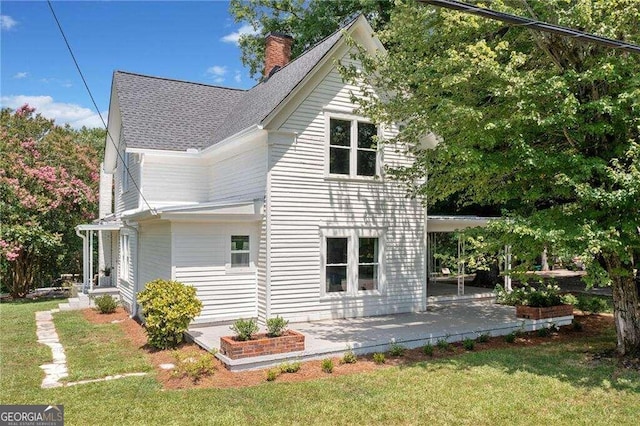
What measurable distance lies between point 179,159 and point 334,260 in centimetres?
662

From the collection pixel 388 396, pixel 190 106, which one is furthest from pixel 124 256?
pixel 388 396

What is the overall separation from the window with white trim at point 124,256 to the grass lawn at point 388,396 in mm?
6829

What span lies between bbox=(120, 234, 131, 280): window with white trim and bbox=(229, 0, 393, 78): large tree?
1367 centimetres

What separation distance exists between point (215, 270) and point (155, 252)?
2287 mm

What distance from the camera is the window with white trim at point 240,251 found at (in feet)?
40.0

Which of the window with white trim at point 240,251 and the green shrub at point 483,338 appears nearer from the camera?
the green shrub at point 483,338

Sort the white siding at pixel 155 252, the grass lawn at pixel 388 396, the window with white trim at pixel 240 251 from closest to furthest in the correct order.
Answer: the grass lawn at pixel 388 396 → the white siding at pixel 155 252 → the window with white trim at pixel 240 251

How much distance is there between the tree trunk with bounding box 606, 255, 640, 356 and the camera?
9.16m

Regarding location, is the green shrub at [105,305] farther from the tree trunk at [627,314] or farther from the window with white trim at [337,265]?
the tree trunk at [627,314]

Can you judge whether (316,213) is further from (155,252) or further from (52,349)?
(52,349)

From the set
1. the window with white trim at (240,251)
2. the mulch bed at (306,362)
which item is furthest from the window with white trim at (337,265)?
the mulch bed at (306,362)

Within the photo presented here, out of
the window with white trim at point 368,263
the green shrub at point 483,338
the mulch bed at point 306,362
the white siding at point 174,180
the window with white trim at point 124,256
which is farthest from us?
the window with white trim at point 124,256

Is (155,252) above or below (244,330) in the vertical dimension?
above

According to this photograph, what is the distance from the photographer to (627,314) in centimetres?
927
